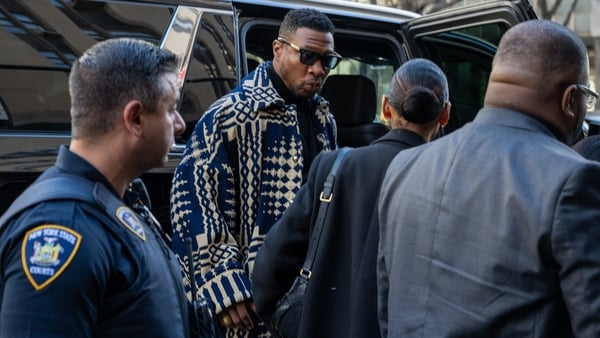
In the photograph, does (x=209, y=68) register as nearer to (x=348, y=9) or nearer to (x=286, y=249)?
(x=348, y=9)

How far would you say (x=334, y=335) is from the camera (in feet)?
9.37

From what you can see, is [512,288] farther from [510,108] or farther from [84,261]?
[84,261]

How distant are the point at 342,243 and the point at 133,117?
1084 millimetres

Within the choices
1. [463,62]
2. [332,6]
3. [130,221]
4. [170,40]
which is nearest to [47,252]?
[130,221]

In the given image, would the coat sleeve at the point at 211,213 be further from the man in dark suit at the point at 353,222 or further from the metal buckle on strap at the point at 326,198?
the metal buckle on strap at the point at 326,198

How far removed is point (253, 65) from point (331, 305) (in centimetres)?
242

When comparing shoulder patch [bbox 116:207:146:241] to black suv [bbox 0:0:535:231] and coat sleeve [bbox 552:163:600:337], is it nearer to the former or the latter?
coat sleeve [bbox 552:163:600:337]

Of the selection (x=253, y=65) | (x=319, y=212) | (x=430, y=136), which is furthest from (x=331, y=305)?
(x=253, y=65)

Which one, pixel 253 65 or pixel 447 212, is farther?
pixel 253 65

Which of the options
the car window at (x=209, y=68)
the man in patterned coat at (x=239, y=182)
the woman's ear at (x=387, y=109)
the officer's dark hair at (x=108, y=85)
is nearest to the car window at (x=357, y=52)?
the car window at (x=209, y=68)

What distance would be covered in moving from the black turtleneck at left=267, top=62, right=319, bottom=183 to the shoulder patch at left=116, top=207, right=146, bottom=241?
A: 1773 millimetres

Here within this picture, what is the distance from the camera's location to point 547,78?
2053mm

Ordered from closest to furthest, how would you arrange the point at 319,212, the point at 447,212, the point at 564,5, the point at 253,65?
the point at 447,212
the point at 319,212
the point at 253,65
the point at 564,5

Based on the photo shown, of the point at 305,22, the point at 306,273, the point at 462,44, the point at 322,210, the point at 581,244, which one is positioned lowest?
the point at 306,273
